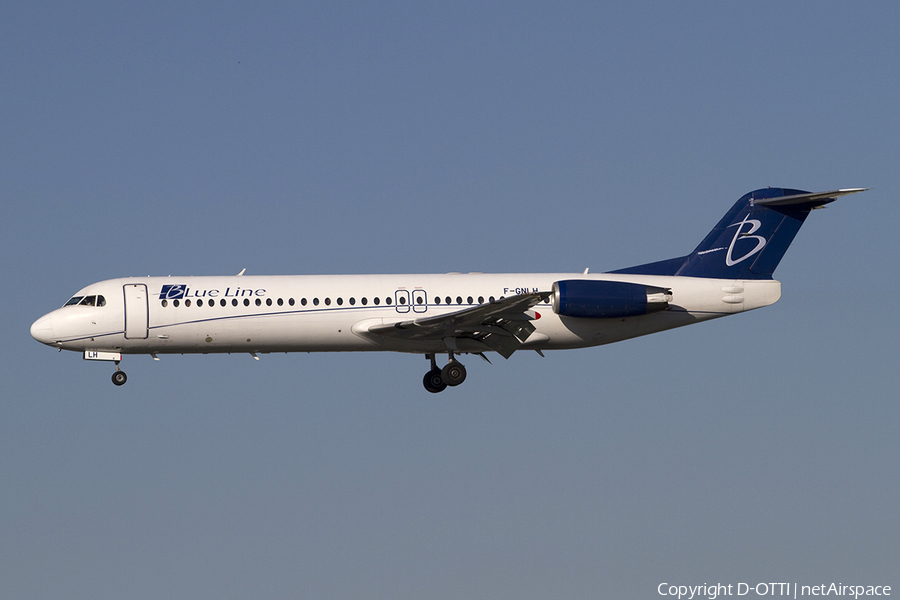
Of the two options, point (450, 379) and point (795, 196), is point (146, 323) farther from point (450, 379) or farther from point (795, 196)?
point (795, 196)

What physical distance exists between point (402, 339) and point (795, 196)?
1461 cm

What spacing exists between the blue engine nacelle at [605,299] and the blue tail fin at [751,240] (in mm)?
A: 2974

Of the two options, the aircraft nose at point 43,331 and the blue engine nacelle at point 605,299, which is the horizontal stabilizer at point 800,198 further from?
the aircraft nose at point 43,331

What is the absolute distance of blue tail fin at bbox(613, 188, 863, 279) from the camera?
37.2 m

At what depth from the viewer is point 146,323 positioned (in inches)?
1357

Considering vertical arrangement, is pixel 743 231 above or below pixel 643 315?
above

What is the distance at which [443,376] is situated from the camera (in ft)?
118

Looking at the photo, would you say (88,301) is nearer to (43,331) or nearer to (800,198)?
(43,331)

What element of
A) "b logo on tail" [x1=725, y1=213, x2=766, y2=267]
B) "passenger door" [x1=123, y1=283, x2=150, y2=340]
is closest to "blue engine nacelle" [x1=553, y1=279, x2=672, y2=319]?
"b logo on tail" [x1=725, y1=213, x2=766, y2=267]

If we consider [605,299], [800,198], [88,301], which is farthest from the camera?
[800,198]

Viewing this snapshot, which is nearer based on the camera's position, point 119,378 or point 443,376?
point 119,378

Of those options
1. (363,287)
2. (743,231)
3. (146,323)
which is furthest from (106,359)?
(743,231)

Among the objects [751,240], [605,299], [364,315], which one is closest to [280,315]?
[364,315]

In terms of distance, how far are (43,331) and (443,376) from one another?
12981 millimetres
